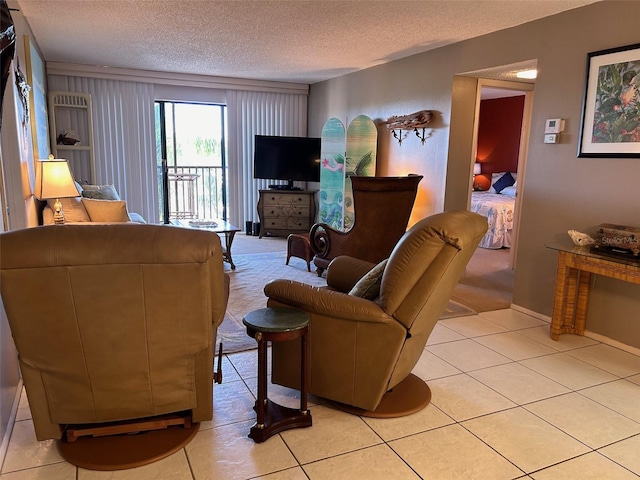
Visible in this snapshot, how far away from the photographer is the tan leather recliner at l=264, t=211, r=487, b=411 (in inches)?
76.7

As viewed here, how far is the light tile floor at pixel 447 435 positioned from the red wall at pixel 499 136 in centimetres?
584

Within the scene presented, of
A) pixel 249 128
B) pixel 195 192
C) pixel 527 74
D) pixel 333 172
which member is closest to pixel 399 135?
pixel 333 172

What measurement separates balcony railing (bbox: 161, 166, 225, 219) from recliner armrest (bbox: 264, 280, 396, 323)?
566 centimetres

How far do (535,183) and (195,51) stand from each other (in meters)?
3.81

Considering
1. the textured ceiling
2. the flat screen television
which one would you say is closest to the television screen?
the flat screen television

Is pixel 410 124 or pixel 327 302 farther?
pixel 410 124

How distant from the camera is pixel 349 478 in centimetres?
182

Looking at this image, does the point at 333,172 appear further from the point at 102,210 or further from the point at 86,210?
the point at 86,210

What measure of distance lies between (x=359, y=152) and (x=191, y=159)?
3.07 m

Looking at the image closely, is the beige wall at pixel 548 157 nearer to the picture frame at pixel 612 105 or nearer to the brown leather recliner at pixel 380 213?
the picture frame at pixel 612 105

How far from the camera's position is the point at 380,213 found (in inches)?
164

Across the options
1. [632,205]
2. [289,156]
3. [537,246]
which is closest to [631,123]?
[632,205]

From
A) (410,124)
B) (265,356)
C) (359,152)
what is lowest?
(265,356)

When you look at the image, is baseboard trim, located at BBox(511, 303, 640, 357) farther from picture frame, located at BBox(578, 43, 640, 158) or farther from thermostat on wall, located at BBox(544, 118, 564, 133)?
thermostat on wall, located at BBox(544, 118, 564, 133)
